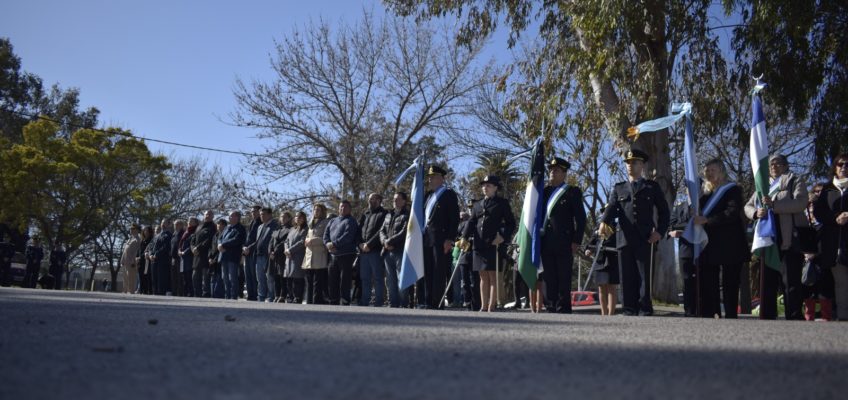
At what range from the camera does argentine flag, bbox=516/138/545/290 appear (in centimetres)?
1055

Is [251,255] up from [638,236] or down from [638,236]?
up

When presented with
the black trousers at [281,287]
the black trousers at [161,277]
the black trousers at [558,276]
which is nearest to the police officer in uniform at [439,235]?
the black trousers at [558,276]

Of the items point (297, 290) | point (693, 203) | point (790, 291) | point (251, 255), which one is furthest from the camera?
point (251, 255)

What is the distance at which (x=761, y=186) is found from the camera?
31.7 ft

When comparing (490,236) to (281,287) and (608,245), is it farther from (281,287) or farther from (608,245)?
(281,287)

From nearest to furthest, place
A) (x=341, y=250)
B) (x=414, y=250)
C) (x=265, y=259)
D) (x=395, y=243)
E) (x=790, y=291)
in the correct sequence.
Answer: (x=790, y=291) < (x=414, y=250) < (x=395, y=243) < (x=341, y=250) < (x=265, y=259)

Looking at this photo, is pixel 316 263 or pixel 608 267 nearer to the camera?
pixel 608 267

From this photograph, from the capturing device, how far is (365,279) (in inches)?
555

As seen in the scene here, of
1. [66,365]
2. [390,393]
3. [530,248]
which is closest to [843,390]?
[390,393]

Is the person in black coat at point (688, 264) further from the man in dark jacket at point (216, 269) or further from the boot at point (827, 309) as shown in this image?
the man in dark jacket at point (216, 269)

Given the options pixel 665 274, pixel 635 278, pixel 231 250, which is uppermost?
pixel 231 250

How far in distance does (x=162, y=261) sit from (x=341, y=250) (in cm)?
791

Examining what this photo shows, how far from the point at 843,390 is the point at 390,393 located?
1.75 m

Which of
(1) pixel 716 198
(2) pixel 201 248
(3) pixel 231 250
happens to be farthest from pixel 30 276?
(1) pixel 716 198
